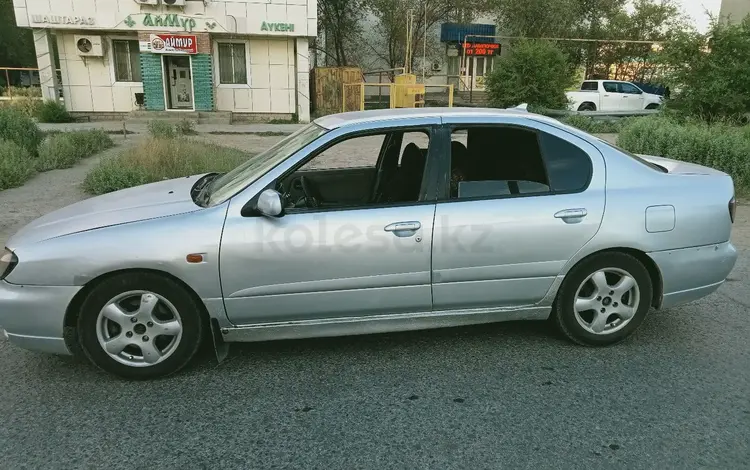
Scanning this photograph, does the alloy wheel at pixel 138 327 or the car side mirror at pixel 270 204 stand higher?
the car side mirror at pixel 270 204

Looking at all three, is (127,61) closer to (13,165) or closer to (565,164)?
(13,165)

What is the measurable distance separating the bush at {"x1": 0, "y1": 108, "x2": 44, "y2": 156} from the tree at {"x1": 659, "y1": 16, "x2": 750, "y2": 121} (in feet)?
45.9

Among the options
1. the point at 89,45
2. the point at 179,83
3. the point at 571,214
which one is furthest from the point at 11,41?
the point at 571,214

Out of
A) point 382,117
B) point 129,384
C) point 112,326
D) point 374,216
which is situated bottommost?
point 129,384

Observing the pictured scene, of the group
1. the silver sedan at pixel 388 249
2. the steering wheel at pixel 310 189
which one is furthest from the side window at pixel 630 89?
the steering wheel at pixel 310 189

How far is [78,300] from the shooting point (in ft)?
11.1

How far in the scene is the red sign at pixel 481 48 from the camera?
3325 centimetres

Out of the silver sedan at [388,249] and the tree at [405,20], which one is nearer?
the silver sedan at [388,249]

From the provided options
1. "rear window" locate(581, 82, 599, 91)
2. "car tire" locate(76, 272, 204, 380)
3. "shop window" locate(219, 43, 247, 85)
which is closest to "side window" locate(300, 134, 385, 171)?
"car tire" locate(76, 272, 204, 380)

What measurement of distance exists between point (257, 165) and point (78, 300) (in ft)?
4.73

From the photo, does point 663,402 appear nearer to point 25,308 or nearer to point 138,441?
point 138,441

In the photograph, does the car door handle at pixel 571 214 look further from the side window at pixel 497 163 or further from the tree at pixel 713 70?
the tree at pixel 713 70

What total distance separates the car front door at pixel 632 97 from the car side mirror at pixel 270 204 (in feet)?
80.2

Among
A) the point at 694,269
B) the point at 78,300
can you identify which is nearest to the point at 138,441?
the point at 78,300
